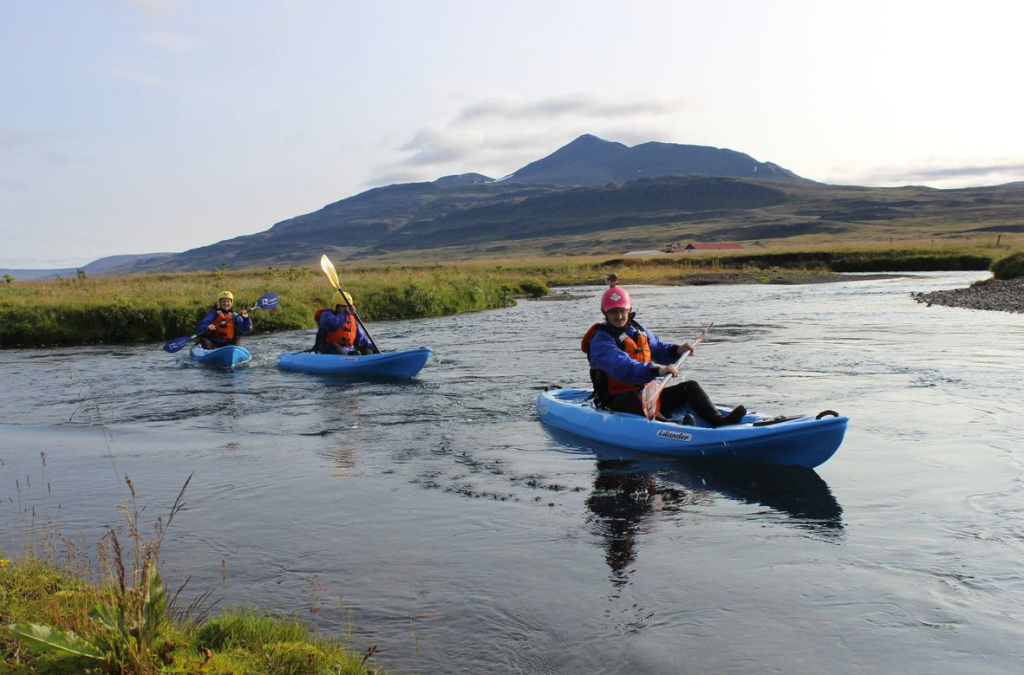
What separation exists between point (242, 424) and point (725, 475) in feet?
21.6

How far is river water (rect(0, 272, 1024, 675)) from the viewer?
5.09m

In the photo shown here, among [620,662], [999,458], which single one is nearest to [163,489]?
[620,662]

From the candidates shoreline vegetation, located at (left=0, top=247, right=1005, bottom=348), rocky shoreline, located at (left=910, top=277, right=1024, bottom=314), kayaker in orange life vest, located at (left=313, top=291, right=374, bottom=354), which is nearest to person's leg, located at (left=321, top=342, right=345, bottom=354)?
kayaker in orange life vest, located at (left=313, top=291, right=374, bottom=354)

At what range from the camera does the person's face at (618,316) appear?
935 centimetres

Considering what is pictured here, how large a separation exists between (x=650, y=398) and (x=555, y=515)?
2282 mm

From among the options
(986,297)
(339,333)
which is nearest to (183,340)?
(339,333)

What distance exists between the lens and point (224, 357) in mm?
16953

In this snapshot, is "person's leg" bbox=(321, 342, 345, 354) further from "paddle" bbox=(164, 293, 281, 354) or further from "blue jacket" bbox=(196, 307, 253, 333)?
"paddle" bbox=(164, 293, 281, 354)

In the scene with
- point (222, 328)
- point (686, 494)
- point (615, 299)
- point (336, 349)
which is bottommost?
point (686, 494)

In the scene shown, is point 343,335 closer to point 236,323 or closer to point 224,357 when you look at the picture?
point 224,357

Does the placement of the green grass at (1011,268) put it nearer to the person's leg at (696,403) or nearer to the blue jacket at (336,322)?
the blue jacket at (336,322)

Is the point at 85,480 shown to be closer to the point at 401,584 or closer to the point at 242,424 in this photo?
the point at 242,424

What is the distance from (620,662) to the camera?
4750 mm

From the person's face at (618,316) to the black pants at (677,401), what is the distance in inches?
32.8
